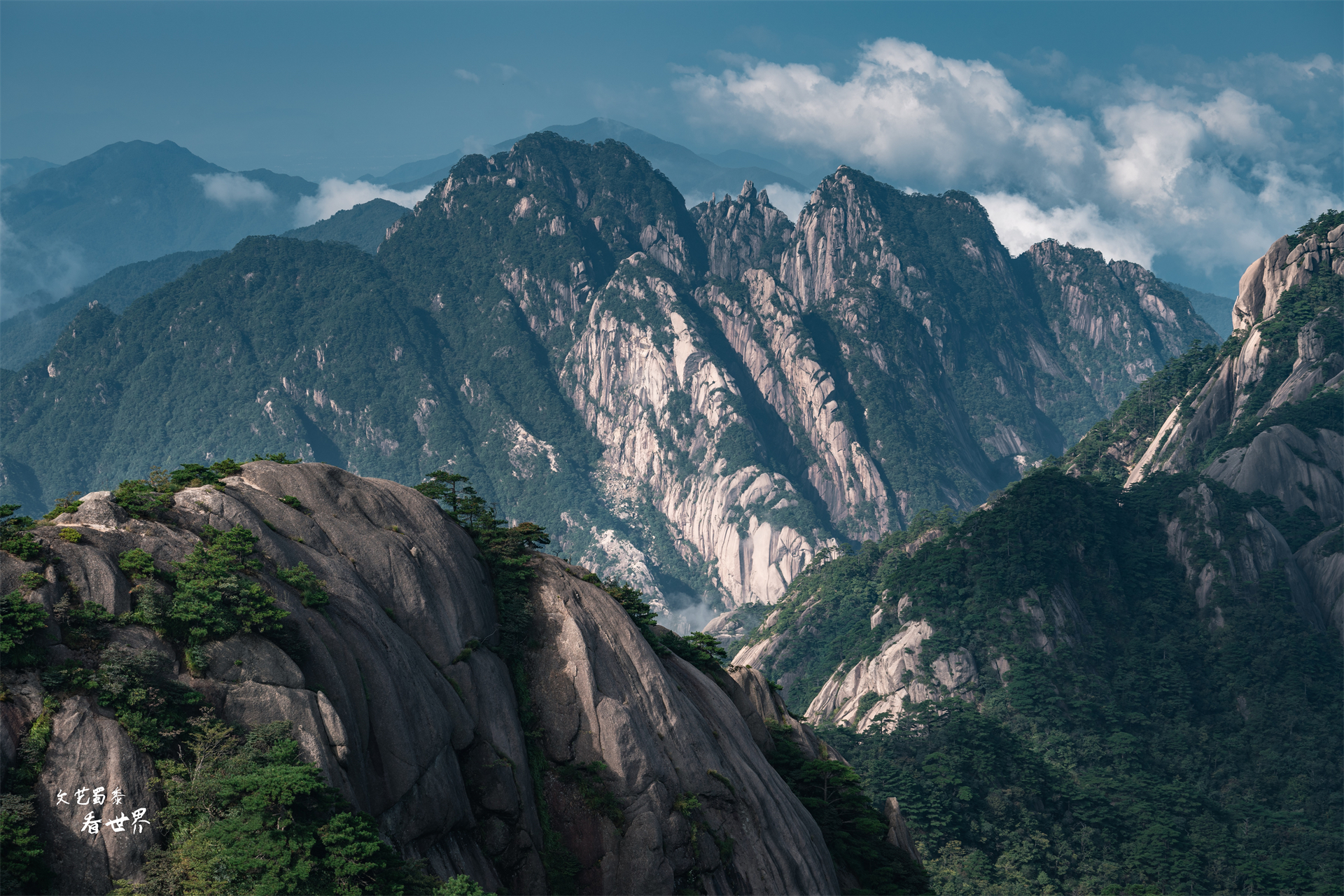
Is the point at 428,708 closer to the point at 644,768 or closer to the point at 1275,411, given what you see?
the point at 644,768

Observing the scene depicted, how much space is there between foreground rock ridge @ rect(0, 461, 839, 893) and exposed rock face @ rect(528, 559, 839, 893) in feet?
0.27

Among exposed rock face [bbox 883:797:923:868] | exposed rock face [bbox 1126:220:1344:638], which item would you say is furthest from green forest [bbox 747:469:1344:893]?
exposed rock face [bbox 883:797:923:868]

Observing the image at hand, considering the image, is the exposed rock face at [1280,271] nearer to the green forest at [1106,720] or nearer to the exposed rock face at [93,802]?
the green forest at [1106,720]

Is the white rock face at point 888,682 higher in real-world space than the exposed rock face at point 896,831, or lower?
higher

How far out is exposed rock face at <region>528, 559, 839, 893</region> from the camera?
4262 centimetres

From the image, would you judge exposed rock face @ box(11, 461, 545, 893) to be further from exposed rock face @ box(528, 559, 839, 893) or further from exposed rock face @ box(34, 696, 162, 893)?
exposed rock face @ box(528, 559, 839, 893)

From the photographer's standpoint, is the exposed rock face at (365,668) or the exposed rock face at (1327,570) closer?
the exposed rock face at (365,668)

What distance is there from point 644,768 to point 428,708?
971 cm

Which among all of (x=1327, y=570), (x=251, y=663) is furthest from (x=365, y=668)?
(x=1327, y=570)

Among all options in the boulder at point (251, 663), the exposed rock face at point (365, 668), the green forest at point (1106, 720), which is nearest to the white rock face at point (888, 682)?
the green forest at point (1106, 720)

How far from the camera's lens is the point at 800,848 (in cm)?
4844

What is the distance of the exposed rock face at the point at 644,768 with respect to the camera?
42.6m

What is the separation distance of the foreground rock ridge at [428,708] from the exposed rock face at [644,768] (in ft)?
0.27

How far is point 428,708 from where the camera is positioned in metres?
38.1
